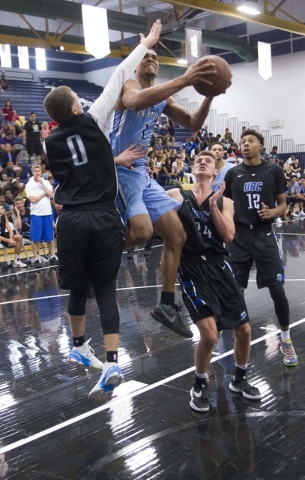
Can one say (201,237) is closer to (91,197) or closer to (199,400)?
(91,197)

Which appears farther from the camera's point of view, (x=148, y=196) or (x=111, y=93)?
(x=148, y=196)

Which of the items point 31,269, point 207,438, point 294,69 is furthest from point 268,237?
point 294,69

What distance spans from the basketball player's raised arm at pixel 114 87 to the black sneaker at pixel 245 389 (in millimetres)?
2067

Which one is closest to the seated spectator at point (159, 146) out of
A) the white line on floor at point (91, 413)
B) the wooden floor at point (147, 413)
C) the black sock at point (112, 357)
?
the wooden floor at point (147, 413)

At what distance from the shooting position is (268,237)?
15.8 ft

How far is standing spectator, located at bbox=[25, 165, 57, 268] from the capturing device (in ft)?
Result: 34.0

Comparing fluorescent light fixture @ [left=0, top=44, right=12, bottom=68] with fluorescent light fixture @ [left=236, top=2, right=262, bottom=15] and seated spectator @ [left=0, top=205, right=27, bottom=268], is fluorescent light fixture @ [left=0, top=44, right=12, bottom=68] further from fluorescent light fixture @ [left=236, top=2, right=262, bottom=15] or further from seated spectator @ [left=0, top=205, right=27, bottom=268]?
seated spectator @ [left=0, top=205, right=27, bottom=268]

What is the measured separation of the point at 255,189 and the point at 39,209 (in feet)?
20.7

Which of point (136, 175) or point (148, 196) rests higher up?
point (136, 175)

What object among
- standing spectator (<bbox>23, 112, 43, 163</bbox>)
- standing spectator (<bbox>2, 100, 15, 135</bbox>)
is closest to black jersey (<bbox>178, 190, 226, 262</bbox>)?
standing spectator (<bbox>23, 112, 43, 163</bbox>)

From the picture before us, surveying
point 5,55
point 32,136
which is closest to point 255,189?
point 32,136

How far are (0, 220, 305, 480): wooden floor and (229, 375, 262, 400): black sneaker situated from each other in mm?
50

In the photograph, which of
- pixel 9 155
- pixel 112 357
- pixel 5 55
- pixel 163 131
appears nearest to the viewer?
pixel 112 357

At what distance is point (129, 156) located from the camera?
3.52 m
